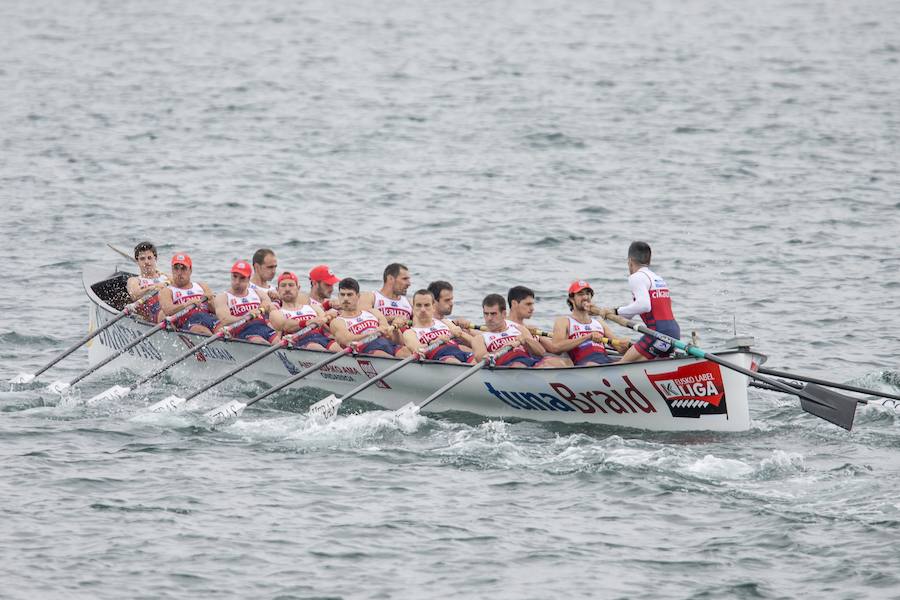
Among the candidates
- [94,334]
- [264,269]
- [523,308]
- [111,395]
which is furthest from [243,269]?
[523,308]

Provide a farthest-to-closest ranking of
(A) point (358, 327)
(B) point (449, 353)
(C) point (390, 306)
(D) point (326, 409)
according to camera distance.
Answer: (C) point (390, 306), (A) point (358, 327), (B) point (449, 353), (D) point (326, 409)

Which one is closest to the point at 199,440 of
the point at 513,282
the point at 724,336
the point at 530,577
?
the point at 530,577

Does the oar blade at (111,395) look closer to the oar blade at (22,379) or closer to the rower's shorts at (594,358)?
the oar blade at (22,379)

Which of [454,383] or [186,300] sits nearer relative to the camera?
[454,383]

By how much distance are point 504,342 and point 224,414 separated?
3.81 meters

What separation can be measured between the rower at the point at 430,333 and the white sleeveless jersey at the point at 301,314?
1779 millimetres

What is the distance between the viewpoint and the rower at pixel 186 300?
68.7 ft

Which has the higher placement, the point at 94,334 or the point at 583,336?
the point at 94,334

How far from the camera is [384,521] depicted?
14.7 metres

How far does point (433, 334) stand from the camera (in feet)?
62.7

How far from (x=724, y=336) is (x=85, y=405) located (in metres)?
10.4

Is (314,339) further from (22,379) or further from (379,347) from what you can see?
(22,379)

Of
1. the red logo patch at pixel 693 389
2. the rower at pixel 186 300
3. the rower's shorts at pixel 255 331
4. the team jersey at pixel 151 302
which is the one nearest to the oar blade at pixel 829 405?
the red logo patch at pixel 693 389

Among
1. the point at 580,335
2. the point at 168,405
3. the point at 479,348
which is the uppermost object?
the point at 580,335
